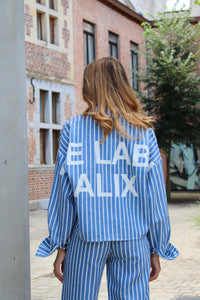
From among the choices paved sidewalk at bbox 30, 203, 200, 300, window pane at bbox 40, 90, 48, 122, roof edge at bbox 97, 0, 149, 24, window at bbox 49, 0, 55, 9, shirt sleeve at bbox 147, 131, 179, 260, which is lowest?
paved sidewalk at bbox 30, 203, 200, 300

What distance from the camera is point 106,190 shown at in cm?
214

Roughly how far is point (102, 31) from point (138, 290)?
57.0 feet

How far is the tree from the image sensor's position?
55.1 ft

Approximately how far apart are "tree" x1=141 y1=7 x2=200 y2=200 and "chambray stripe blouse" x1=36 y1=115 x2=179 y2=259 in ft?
48.2

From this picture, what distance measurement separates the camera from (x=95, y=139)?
2.20m

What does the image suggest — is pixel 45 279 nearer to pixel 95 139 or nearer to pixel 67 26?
pixel 95 139

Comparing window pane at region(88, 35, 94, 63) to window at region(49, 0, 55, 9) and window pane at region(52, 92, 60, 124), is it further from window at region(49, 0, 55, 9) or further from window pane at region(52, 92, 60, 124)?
window pane at region(52, 92, 60, 124)

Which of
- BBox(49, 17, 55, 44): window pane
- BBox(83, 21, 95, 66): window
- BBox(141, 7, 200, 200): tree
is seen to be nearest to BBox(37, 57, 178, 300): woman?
BBox(49, 17, 55, 44): window pane

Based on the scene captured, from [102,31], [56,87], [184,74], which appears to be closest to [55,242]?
[56,87]

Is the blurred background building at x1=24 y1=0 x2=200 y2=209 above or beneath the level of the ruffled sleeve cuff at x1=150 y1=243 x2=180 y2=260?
above

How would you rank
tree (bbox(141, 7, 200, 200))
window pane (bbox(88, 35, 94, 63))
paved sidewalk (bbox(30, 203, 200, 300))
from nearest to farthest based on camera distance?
paved sidewalk (bbox(30, 203, 200, 300))
tree (bbox(141, 7, 200, 200))
window pane (bbox(88, 35, 94, 63))

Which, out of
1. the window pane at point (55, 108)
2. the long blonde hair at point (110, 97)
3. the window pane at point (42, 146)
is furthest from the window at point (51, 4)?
the long blonde hair at point (110, 97)

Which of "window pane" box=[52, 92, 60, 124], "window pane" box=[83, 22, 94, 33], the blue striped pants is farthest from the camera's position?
"window pane" box=[83, 22, 94, 33]

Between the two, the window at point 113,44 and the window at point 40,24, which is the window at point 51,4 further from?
the window at point 113,44
